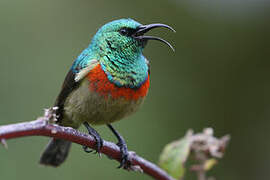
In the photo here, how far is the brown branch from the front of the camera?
78.8 inches

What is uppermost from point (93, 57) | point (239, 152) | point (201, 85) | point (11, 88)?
point (201, 85)

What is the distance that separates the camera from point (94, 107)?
4266 mm

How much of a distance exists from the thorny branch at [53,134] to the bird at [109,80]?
67 cm

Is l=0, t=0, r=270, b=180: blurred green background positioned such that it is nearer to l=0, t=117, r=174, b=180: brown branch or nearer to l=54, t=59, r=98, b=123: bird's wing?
l=54, t=59, r=98, b=123: bird's wing

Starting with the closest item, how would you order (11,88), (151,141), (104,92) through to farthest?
1. (104,92)
2. (11,88)
3. (151,141)

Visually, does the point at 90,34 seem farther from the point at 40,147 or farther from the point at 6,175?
the point at 6,175

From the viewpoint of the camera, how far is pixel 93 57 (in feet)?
14.7

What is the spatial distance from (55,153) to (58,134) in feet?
9.66

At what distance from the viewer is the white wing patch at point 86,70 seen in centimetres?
435

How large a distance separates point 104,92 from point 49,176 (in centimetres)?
264

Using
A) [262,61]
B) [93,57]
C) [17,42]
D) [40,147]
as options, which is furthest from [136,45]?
[262,61]

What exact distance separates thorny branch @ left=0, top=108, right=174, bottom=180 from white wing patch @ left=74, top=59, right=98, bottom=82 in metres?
1.10

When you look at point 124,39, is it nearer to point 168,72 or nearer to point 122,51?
point 122,51

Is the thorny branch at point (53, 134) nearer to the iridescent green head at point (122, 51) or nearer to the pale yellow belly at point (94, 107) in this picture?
the pale yellow belly at point (94, 107)
